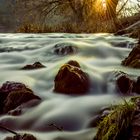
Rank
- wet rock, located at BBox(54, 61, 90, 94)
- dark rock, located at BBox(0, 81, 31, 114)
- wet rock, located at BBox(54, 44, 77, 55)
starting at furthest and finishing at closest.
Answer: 1. wet rock, located at BBox(54, 44, 77, 55)
2. wet rock, located at BBox(54, 61, 90, 94)
3. dark rock, located at BBox(0, 81, 31, 114)

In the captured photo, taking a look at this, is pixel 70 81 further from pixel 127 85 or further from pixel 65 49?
pixel 65 49

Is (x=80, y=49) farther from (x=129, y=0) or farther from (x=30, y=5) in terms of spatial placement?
(x=30, y=5)

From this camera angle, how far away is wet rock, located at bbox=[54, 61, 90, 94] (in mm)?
5102

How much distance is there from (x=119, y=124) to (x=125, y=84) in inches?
79.1

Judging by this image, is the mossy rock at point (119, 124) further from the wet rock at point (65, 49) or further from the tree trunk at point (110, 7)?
the tree trunk at point (110, 7)

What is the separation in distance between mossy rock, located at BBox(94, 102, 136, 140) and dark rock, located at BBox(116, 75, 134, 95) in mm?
1669

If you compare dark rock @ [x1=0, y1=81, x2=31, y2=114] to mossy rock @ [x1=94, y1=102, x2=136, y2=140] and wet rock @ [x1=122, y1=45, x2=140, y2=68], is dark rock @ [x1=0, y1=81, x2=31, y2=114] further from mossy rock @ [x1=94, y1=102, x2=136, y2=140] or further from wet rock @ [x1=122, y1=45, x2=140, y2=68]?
wet rock @ [x1=122, y1=45, x2=140, y2=68]

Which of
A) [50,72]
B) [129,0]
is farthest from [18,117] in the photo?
[129,0]

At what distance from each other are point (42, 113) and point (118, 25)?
11216 millimetres

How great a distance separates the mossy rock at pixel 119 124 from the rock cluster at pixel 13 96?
1.62 meters

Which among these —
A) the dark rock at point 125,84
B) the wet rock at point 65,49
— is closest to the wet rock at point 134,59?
the dark rock at point 125,84

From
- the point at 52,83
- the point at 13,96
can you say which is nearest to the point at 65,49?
the point at 52,83

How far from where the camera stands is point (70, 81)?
511 centimetres

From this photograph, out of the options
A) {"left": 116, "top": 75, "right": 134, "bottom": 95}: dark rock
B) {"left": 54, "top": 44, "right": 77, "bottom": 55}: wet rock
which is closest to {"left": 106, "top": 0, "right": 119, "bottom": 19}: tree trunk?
{"left": 54, "top": 44, "right": 77, "bottom": 55}: wet rock
